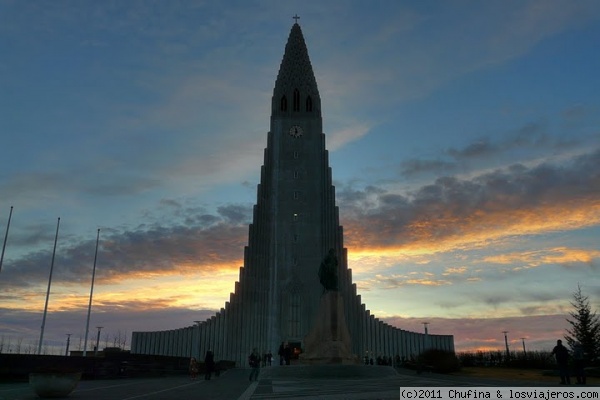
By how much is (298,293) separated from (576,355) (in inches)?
1808

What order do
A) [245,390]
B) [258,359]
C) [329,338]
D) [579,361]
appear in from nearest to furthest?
[245,390]
[579,361]
[258,359]
[329,338]

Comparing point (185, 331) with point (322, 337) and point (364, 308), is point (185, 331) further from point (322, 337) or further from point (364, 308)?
point (322, 337)

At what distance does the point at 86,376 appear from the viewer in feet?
73.3

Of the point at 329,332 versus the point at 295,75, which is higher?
the point at 295,75

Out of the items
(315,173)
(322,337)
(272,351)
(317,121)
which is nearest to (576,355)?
(322,337)

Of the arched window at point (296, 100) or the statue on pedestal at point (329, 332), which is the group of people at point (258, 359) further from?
the arched window at point (296, 100)

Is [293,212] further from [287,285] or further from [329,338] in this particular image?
[329,338]

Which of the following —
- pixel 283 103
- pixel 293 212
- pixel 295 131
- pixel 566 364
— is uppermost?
pixel 283 103

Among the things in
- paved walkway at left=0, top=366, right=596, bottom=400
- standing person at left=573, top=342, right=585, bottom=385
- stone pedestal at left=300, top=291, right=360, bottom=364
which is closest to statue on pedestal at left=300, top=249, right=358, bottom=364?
stone pedestal at left=300, top=291, right=360, bottom=364

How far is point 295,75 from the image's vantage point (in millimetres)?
72562

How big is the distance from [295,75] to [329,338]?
49334 millimetres

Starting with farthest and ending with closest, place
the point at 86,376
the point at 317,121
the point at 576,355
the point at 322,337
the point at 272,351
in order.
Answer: the point at 317,121, the point at 272,351, the point at 322,337, the point at 86,376, the point at 576,355

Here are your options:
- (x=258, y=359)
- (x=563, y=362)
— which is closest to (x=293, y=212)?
(x=258, y=359)

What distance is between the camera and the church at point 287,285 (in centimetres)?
6125
